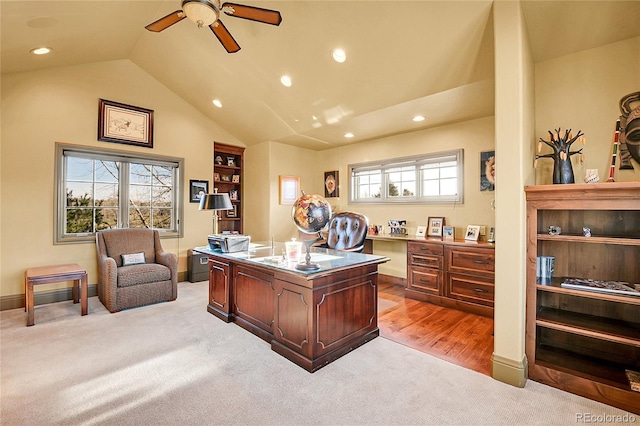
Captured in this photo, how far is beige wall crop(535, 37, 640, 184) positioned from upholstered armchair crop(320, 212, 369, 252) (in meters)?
1.82

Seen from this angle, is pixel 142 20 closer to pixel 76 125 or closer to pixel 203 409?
pixel 76 125

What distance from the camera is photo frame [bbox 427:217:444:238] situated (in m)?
4.39

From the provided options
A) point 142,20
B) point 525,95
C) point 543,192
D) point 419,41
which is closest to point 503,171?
point 543,192

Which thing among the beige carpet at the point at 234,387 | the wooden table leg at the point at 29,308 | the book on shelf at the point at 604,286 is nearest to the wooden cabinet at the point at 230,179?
the wooden table leg at the point at 29,308

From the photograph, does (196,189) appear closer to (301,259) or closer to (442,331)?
(301,259)

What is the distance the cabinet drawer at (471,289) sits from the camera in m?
3.49

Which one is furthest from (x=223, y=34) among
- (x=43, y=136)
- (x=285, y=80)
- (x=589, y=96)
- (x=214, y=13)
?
(x=43, y=136)

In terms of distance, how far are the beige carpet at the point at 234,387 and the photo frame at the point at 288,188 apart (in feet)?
10.5

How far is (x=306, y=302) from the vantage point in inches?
92.1

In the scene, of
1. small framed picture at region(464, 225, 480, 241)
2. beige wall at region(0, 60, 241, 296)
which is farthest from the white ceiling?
small framed picture at region(464, 225, 480, 241)

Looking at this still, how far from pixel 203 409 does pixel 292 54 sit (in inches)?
138

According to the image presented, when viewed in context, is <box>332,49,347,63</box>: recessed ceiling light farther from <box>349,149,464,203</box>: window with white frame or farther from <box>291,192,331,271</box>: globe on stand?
<box>349,149,464,203</box>: window with white frame

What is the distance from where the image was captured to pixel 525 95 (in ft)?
7.41

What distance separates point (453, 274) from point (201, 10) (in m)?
3.74
